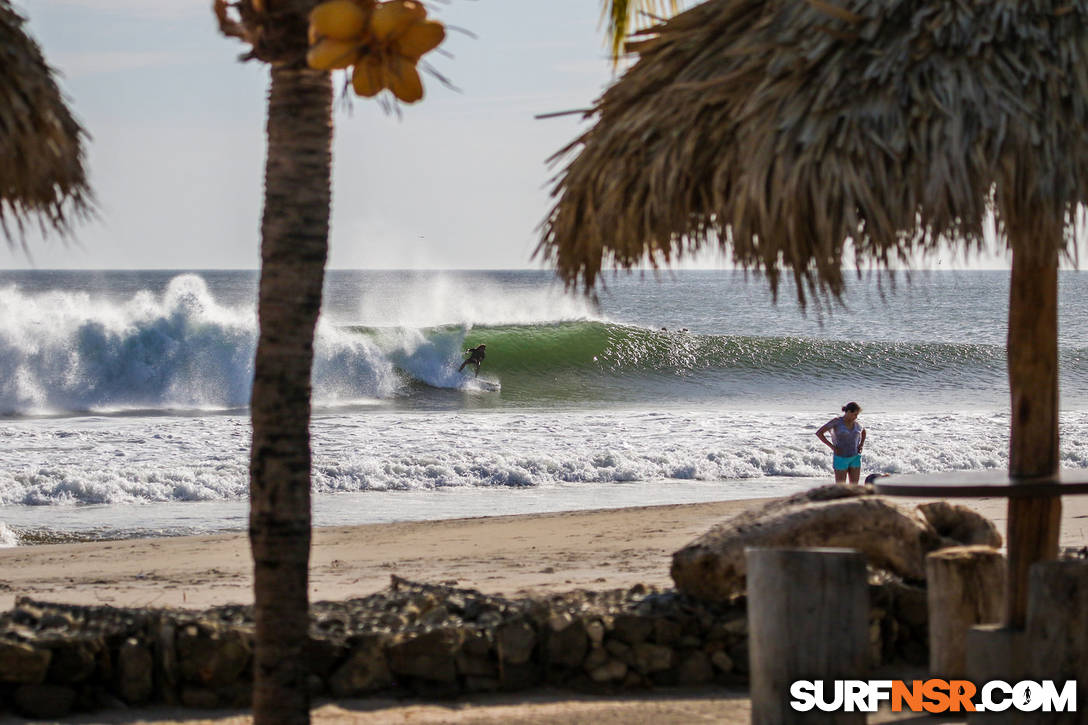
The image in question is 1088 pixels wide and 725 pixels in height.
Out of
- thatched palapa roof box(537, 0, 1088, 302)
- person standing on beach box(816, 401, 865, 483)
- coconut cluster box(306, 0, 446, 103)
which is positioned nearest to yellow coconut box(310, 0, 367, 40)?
coconut cluster box(306, 0, 446, 103)

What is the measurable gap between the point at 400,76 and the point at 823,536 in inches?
141

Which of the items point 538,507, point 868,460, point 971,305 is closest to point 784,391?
point 868,460

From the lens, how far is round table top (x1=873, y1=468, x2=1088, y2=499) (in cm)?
415

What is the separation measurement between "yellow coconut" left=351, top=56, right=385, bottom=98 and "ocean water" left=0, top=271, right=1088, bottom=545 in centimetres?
161

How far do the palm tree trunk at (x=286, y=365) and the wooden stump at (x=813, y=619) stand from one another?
1.37 m

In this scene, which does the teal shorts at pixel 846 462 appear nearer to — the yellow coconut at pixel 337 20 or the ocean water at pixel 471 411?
the ocean water at pixel 471 411

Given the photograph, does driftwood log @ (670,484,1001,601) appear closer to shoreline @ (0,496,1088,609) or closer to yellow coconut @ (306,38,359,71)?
shoreline @ (0,496,1088,609)

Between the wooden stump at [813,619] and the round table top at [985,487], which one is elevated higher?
the round table top at [985,487]

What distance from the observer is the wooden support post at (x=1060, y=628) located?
3.59m

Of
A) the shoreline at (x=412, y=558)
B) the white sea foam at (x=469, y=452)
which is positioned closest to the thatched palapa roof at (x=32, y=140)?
the shoreline at (x=412, y=558)

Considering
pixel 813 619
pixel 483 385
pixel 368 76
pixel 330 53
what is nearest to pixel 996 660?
pixel 813 619

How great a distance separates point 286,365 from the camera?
342cm

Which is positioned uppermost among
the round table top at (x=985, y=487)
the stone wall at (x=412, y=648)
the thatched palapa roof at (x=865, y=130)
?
the thatched palapa roof at (x=865, y=130)

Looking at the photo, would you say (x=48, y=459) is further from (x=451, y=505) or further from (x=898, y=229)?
(x=898, y=229)
